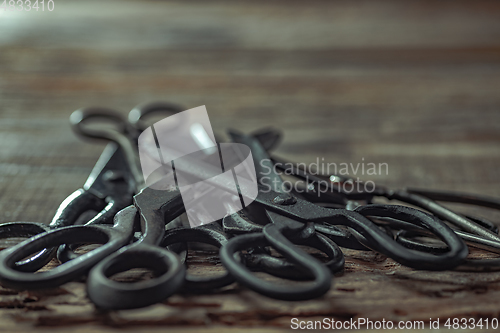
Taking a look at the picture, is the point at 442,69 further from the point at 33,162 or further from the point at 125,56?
the point at 33,162

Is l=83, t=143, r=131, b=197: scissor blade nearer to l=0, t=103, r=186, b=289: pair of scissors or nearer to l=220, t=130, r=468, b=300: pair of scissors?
l=0, t=103, r=186, b=289: pair of scissors

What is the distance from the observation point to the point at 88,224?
0.36m

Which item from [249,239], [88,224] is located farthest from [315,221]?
[88,224]

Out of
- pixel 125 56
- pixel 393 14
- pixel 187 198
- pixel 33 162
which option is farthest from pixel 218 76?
pixel 393 14

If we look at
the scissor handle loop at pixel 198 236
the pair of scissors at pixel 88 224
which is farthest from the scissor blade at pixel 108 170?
the scissor handle loop at pixel 198 236

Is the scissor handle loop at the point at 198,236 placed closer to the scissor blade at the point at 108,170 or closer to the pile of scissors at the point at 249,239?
the pile of scissors at the point at 249,239

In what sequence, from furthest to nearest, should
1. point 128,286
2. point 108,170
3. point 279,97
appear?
point 279,97 → point 108,170 → point 128,286

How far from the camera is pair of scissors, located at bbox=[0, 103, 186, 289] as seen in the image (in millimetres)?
289

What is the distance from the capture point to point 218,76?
994 millimetres

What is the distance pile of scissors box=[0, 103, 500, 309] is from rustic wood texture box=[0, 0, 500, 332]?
0.02 meters

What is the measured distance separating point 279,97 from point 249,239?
60 cm

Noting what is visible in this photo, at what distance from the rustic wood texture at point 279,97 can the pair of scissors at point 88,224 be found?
4 cm

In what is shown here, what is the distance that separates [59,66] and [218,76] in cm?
35

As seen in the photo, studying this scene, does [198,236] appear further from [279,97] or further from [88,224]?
[279,97]
